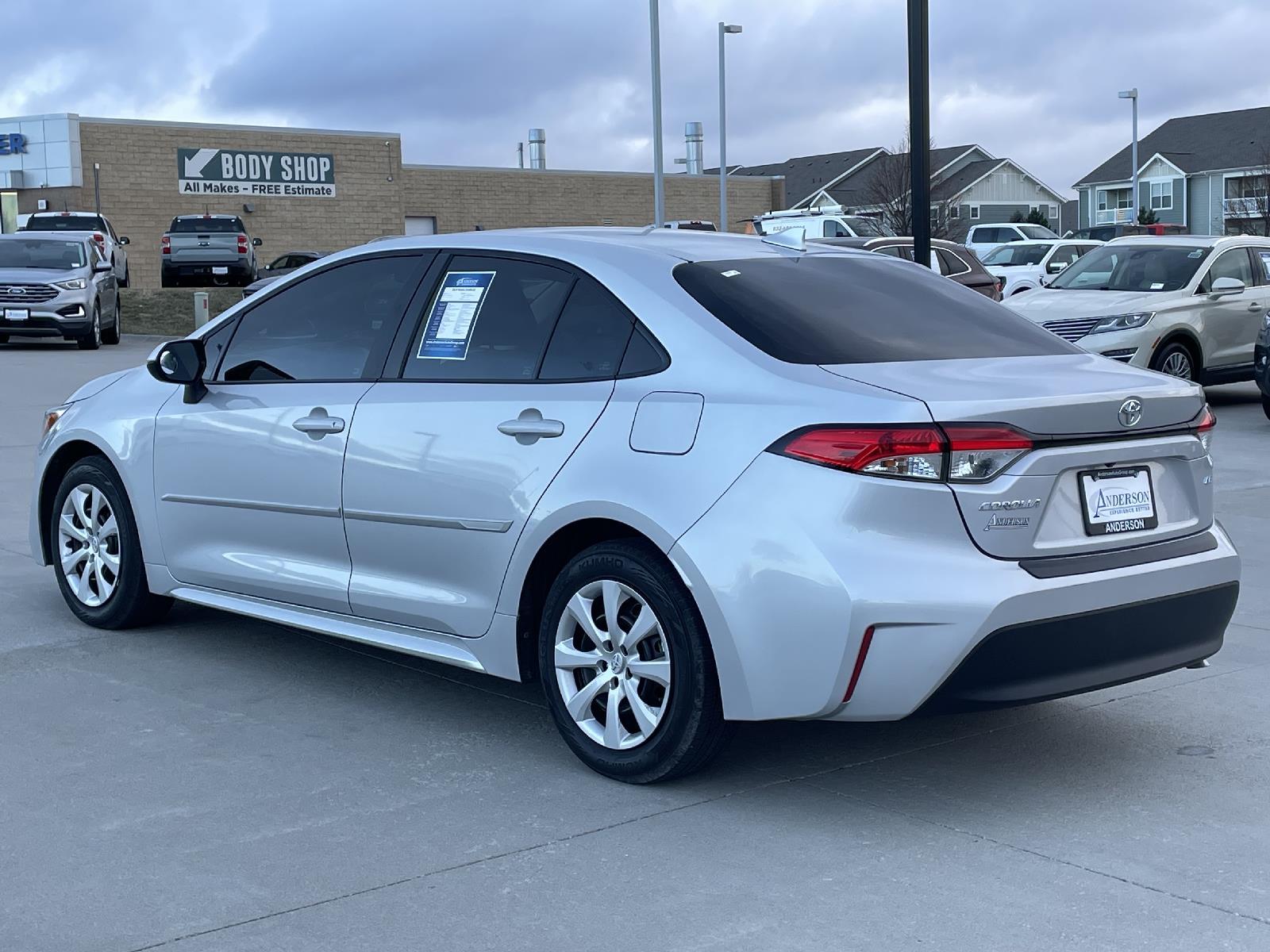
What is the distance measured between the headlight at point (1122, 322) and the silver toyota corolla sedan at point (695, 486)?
10.0 m

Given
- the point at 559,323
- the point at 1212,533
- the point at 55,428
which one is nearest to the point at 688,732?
the point at 559,323

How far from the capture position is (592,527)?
4777 mm

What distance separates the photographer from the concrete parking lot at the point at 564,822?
3709mm

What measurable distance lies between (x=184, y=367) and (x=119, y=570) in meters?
1.01

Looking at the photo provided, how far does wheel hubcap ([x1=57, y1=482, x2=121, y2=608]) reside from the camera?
21.9 ft

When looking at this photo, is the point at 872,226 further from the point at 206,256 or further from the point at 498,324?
the point at 498,324

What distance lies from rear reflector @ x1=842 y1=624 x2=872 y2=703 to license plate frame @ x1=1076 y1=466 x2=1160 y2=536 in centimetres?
73

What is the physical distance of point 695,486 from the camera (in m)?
4.44

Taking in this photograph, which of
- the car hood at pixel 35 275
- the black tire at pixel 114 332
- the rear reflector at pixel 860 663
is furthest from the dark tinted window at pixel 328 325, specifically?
the black tire at pixel 114 332

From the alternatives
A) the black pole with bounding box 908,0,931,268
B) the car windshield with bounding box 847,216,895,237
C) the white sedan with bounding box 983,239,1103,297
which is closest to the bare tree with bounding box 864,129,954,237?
the car windshield with bounding box 847,216,895,237

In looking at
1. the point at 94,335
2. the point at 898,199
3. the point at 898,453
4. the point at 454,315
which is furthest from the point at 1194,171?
the point at 898,453

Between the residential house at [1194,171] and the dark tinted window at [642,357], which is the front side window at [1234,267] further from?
the residential house at [1194,171]

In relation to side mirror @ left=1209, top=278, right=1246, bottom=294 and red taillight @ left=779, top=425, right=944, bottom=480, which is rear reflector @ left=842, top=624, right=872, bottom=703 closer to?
red taillight @ left=779, top=425, right=944, bottom=480

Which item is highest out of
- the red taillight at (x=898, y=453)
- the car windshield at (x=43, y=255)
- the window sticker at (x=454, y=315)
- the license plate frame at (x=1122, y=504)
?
the car windshield at (x=43, y=255)
